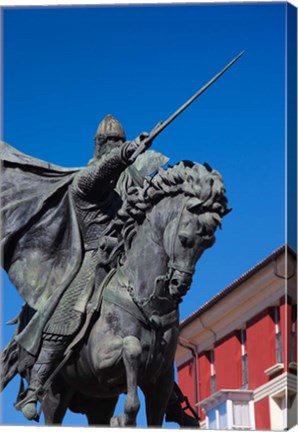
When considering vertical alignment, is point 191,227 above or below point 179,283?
above

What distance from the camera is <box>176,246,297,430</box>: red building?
34344mm

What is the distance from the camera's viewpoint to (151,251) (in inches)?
822

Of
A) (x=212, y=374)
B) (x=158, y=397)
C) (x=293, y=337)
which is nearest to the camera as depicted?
(x=158, y=397)

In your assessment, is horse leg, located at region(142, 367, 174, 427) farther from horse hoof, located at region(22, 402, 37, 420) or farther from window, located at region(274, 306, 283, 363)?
window, located at region(274, 306, 283, 363)

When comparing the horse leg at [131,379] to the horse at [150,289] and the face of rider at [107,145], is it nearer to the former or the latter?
the horse at [150,289]

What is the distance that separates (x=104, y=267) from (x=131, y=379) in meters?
1.51

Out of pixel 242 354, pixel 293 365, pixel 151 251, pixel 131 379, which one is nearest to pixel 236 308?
pixel 242 354

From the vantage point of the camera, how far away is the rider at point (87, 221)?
843 inches

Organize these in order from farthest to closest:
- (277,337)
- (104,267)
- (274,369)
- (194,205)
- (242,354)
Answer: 1. (242,354)
2. (277,337)
3. (274,369)
4. (104,267)
5. (194,205)

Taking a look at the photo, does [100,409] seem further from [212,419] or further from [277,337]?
[212,419]

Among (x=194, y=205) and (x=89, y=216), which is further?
(x=89, y=216)

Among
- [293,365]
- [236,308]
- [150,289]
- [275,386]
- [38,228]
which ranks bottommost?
[150,289]

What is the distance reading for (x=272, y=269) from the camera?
1347 inches

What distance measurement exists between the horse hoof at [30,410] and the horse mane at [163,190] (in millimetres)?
1946
